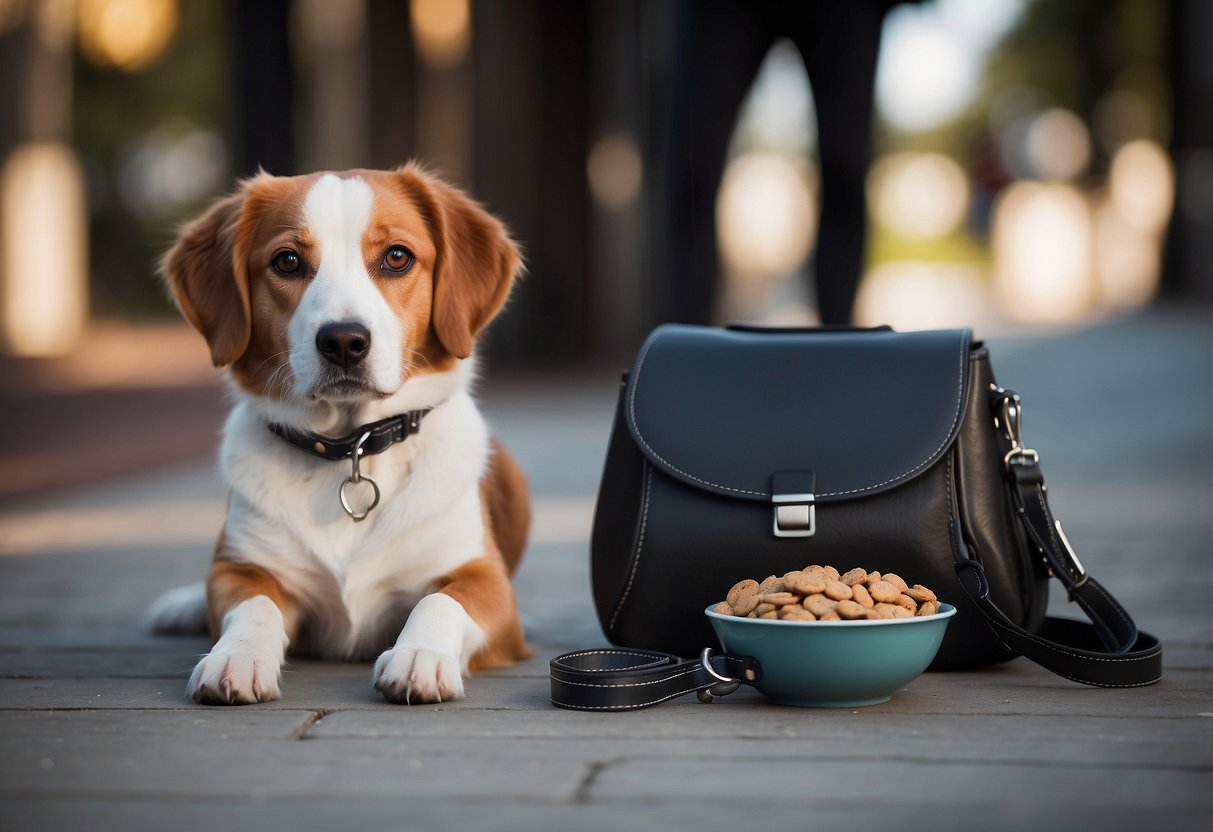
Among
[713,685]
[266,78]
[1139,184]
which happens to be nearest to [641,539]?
[713,685]

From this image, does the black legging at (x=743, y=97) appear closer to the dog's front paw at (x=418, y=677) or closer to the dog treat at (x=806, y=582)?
the dog treat at (x=806, y=582)

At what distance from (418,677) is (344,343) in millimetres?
636

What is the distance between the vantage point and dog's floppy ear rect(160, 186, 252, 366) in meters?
2.65

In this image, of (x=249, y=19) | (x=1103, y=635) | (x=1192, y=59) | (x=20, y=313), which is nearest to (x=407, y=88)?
(x=249, y=19)

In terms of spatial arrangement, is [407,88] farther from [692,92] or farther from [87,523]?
[692,92]

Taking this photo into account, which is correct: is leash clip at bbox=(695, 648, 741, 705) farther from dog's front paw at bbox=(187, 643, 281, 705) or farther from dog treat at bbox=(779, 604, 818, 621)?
dog's front paw at bbox=(187, 643, 281, 705)

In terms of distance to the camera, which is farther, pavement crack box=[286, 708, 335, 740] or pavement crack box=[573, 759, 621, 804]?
pavement crack box=[286, 708, 335, 740]

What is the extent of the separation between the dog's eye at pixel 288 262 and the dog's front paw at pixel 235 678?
0.73m

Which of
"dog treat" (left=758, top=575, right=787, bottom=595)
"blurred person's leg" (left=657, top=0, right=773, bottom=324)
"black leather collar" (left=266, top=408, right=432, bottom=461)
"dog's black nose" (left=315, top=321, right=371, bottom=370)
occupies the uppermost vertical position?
"blurred person's leg" (left=657, top=0, right=773, bottom=324)

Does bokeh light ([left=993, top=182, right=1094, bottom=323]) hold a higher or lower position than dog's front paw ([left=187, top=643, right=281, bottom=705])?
higher

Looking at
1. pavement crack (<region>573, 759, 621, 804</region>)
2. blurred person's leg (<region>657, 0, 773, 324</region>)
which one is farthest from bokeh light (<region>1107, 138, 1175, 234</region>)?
pavement crack (<region>573, 759, 621, 804</region>)

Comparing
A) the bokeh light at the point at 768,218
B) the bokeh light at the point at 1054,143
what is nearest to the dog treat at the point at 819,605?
the bokeh light at the point at 768,218

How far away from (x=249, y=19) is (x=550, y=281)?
4086mm

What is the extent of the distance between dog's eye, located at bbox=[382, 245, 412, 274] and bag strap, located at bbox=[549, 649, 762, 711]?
2.81 ft
